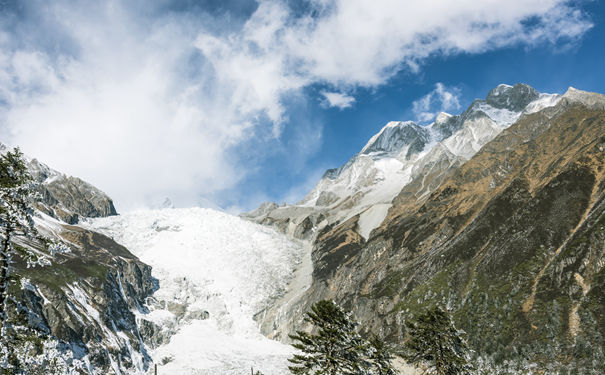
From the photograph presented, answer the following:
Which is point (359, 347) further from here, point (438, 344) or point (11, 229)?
point (11, 229)

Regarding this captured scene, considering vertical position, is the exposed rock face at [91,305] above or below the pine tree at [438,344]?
above

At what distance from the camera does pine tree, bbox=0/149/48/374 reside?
14172 mm

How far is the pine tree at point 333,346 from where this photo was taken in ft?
73.7

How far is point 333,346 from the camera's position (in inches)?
920

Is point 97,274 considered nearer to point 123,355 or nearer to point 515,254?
point 123,355

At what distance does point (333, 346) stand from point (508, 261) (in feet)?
210

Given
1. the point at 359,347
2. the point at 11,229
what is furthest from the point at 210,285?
the point at 11,229

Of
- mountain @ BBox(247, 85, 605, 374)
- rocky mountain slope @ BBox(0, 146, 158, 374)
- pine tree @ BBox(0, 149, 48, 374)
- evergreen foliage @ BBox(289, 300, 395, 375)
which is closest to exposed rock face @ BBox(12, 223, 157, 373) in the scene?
rocky mountain slope @ BBox(0, 146, 158, 374)

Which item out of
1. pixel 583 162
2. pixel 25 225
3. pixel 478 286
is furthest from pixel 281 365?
pixel 25 225

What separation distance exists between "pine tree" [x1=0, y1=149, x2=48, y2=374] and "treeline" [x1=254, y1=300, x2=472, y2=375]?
13.0 meters

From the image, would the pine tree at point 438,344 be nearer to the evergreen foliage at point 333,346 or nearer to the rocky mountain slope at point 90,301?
the evergreen foliage at point 333,346

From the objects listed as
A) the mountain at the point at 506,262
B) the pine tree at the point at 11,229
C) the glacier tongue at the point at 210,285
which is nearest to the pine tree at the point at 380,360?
the pine tree at the point at 11,229

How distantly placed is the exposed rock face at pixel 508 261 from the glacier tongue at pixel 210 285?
57.6 feet

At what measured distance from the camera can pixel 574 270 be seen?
2399 inches
